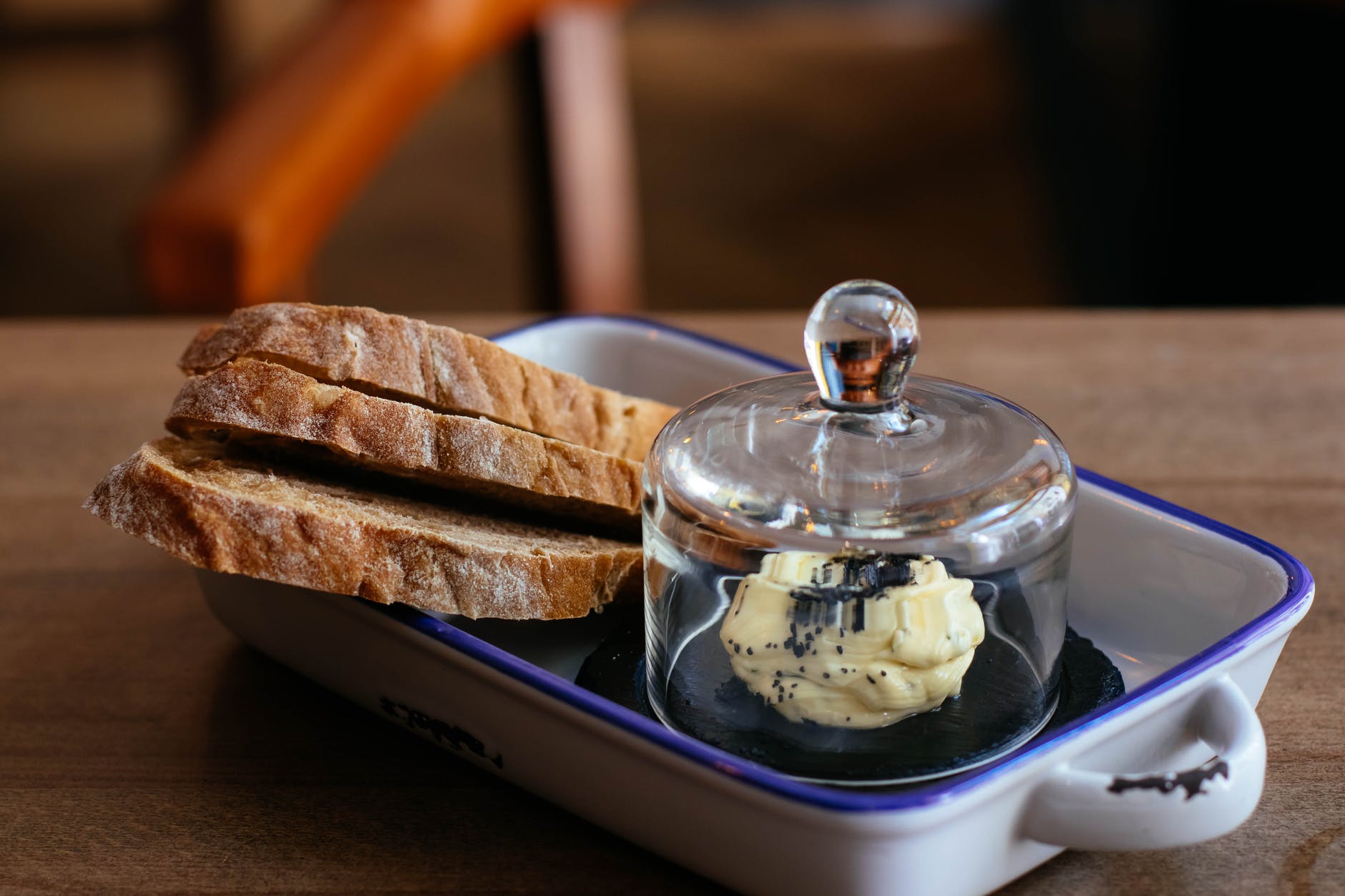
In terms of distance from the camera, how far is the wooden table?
561 mm

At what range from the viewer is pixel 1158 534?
0.69 meters

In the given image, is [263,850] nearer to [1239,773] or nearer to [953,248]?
[1239,773]

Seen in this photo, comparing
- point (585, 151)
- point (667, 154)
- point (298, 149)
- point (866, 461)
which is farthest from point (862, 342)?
point (667, 154)

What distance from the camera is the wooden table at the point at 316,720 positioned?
561 millimetres

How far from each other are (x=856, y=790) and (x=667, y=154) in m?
3.53

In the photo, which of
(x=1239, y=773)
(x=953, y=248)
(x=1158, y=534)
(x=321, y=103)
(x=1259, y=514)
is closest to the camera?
(x=1239, y=773)

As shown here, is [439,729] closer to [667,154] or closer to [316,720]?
[316,720]

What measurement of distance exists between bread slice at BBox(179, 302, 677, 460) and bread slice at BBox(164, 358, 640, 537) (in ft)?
0.05

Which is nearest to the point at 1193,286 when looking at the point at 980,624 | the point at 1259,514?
the point at 1259,514

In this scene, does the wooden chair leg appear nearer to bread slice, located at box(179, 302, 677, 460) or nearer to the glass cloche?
bread slice, located at box(179, 302, 677, 460)

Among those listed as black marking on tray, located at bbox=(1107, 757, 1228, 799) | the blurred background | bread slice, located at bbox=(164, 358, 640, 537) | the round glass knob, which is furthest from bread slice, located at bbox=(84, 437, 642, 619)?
the blurred background

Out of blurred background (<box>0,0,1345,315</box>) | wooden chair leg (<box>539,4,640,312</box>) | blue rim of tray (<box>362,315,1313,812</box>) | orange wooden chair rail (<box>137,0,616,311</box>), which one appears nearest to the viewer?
blue rim of tray (<box>362,315,1313,812</box>)

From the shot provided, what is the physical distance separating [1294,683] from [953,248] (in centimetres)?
283

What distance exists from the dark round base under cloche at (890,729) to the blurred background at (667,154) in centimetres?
59
